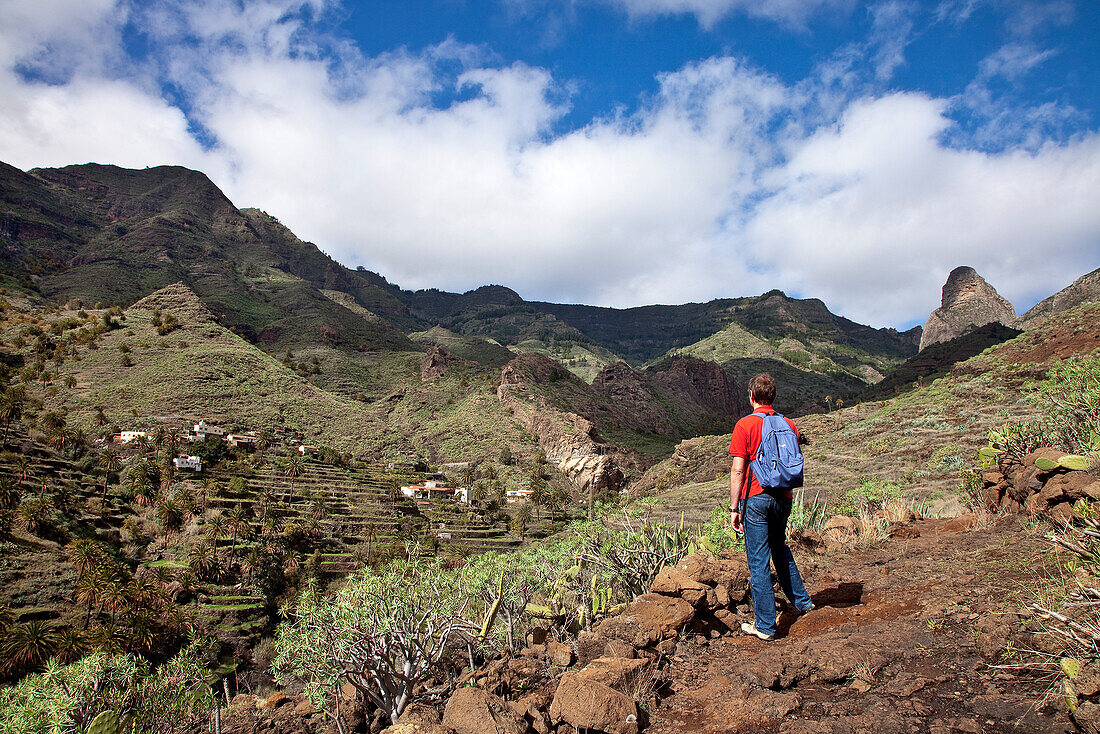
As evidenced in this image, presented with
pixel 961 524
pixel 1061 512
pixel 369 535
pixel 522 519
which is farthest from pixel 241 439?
pixel 1061 512

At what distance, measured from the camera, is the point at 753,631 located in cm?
461

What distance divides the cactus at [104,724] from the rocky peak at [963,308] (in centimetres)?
15317

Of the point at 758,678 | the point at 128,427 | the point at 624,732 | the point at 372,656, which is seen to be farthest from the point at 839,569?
the point at 128,427

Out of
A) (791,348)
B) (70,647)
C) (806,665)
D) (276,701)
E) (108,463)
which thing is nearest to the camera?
(806,665)

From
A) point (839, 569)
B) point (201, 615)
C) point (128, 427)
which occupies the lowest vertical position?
point (201, 615)

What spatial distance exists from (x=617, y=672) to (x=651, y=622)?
113 cm

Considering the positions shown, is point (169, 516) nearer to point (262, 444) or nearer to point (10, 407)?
point (262, 444)

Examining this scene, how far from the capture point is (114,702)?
12531 mm

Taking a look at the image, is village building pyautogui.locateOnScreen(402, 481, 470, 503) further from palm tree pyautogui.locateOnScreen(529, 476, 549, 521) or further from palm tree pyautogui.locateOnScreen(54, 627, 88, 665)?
palm tree pyautogui.locateOnScreen(54, 627, 88, 665)

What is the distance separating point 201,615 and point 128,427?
134 ft

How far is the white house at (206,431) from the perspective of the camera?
63875 mm

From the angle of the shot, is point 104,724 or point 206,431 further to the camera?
point 206,431

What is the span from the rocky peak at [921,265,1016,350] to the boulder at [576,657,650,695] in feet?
495

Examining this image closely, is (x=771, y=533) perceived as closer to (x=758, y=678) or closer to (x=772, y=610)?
(x=772, y=610)
